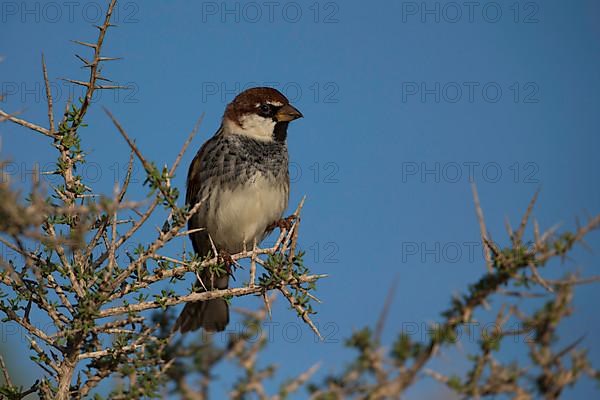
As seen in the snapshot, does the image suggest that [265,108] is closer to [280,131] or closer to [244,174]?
[280,131]

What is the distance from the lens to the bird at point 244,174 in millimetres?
5301

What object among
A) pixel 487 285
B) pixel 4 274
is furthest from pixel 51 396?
pixel 487 285

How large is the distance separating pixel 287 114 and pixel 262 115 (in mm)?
190

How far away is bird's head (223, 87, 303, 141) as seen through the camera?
559 centimetres

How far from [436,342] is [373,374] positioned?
0.62 feet

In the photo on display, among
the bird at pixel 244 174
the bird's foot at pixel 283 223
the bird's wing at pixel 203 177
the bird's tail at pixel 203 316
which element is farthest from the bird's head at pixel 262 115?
the bird's tail at pixel 203 316

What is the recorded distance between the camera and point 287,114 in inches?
221

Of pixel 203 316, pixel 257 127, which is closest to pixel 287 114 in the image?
pixel 257 127

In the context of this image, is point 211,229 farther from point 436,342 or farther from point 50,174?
point 436,342

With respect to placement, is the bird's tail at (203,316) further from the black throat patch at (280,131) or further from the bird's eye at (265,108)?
the bird's eye at (265,108)

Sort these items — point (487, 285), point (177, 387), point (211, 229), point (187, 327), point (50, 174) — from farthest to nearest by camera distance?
point (211, 229) → point (187, 327) → point (50, 174) → point (177, 387) → point (487, 285)

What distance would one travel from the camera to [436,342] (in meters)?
2.03

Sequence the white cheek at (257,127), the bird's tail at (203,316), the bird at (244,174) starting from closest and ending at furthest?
the bird's tail at (203,316), the bird at (244,174), the white cheek at (257,127)

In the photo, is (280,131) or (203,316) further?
(280,131)
